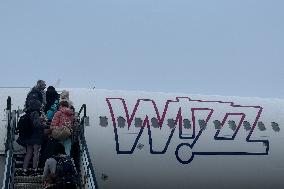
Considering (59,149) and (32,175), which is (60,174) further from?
(32,175)

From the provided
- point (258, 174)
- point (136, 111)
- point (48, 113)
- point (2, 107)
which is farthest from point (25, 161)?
point (258, 174)

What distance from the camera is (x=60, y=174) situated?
Answer: 1112 cm

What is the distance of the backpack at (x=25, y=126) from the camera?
1341cm

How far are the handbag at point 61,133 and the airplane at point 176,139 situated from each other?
3.13 m

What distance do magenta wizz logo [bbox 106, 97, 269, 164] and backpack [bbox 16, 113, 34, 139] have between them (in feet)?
11.3

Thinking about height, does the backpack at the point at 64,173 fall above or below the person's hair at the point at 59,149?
below

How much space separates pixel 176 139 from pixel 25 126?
543 centimetres

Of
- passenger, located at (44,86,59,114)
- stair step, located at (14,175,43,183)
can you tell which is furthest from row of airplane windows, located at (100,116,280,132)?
stair step, located at (14,175,43,183)

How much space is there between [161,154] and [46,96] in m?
4.20

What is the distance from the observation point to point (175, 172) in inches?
655

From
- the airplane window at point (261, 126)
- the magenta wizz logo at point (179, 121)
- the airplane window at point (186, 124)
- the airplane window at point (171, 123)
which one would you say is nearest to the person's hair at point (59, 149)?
the magenta wizz logo at point (179, 121)

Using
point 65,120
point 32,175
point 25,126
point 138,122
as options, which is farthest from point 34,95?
point 138,122

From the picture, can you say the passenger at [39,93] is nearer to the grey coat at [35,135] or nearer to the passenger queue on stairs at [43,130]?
the passenger queue on stairs at [43,130]

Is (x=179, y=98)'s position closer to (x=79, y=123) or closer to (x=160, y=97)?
(x=160, y=97)
